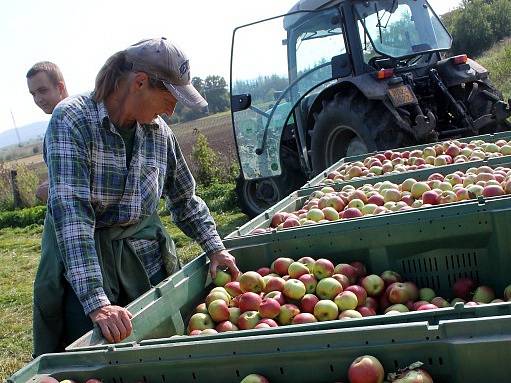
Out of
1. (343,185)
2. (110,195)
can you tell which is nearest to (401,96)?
(343,185)

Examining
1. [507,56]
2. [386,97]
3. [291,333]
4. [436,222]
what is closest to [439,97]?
[386,97]

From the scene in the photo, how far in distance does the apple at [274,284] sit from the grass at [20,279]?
3.09 meters

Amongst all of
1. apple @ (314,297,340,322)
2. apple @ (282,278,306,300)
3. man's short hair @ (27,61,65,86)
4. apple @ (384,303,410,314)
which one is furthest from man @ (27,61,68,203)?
apple @ (384,303,410,314)

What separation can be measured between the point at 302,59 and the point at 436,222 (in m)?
4.72

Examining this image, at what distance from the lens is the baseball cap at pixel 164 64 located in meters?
2.56

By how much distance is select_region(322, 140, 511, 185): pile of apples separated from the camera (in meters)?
4.68

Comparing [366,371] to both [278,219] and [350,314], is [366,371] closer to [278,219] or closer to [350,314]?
[350,314]

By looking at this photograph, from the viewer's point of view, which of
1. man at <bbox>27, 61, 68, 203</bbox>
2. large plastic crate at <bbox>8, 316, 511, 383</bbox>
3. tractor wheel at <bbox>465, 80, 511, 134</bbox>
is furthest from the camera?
tractor wheel at <bbox>465, 80, 511, 134</bbox>

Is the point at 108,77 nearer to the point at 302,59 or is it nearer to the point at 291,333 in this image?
the point at 291,333

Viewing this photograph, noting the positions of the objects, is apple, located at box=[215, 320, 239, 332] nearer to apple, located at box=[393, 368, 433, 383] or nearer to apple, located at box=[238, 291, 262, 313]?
apple, located at box=[238, 291, 262, 313]

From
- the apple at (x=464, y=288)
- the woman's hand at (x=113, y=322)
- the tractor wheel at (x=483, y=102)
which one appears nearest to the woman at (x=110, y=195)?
the woman's hand at (x=113, y=322)

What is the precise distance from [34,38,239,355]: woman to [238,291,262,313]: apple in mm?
353

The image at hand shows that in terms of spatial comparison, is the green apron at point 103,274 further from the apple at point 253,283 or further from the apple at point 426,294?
the apple at point 426,294

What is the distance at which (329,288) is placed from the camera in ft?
9.39
